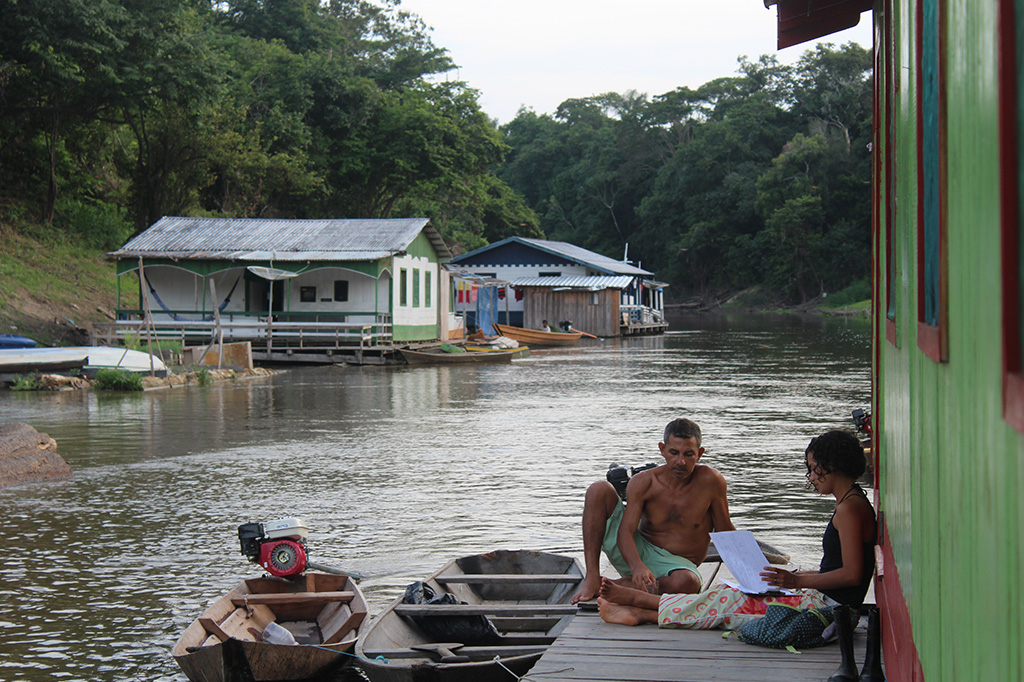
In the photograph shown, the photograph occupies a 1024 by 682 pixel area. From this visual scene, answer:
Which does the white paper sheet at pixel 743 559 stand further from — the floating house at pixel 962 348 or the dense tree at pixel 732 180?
the dense tree at pixel 732 180

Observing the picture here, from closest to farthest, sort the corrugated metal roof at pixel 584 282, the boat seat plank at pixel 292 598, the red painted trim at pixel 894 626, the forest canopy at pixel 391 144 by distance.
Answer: the red painted trim at pixel 894 626 → the boat seat plank at pixel 292 598 → the forest canopy at pixel 391 144 → the corrugated metal roof at pixel 584 282

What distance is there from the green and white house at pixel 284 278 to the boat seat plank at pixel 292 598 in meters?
22.9

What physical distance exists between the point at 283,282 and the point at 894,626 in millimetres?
29711

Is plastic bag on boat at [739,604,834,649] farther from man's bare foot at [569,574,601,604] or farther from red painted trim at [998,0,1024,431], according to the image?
red painted trim at [998,0,1024,431]

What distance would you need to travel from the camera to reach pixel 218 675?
18.4 feet

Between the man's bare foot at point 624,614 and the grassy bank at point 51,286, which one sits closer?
the man's bare foot at point 624,614

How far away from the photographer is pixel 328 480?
12023 millimetres

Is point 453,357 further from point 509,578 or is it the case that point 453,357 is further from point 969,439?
point 969,439

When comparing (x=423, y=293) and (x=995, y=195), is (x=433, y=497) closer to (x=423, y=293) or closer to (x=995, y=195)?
(x=995, y=195)

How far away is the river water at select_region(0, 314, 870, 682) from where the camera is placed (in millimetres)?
7535

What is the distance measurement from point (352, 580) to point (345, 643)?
35.2 inches

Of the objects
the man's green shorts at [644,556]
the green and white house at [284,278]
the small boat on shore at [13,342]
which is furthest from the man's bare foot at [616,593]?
the green and white house at [284,278]

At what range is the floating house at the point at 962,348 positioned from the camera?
136 centimetres

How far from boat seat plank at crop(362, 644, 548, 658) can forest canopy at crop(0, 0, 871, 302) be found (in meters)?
30.3
